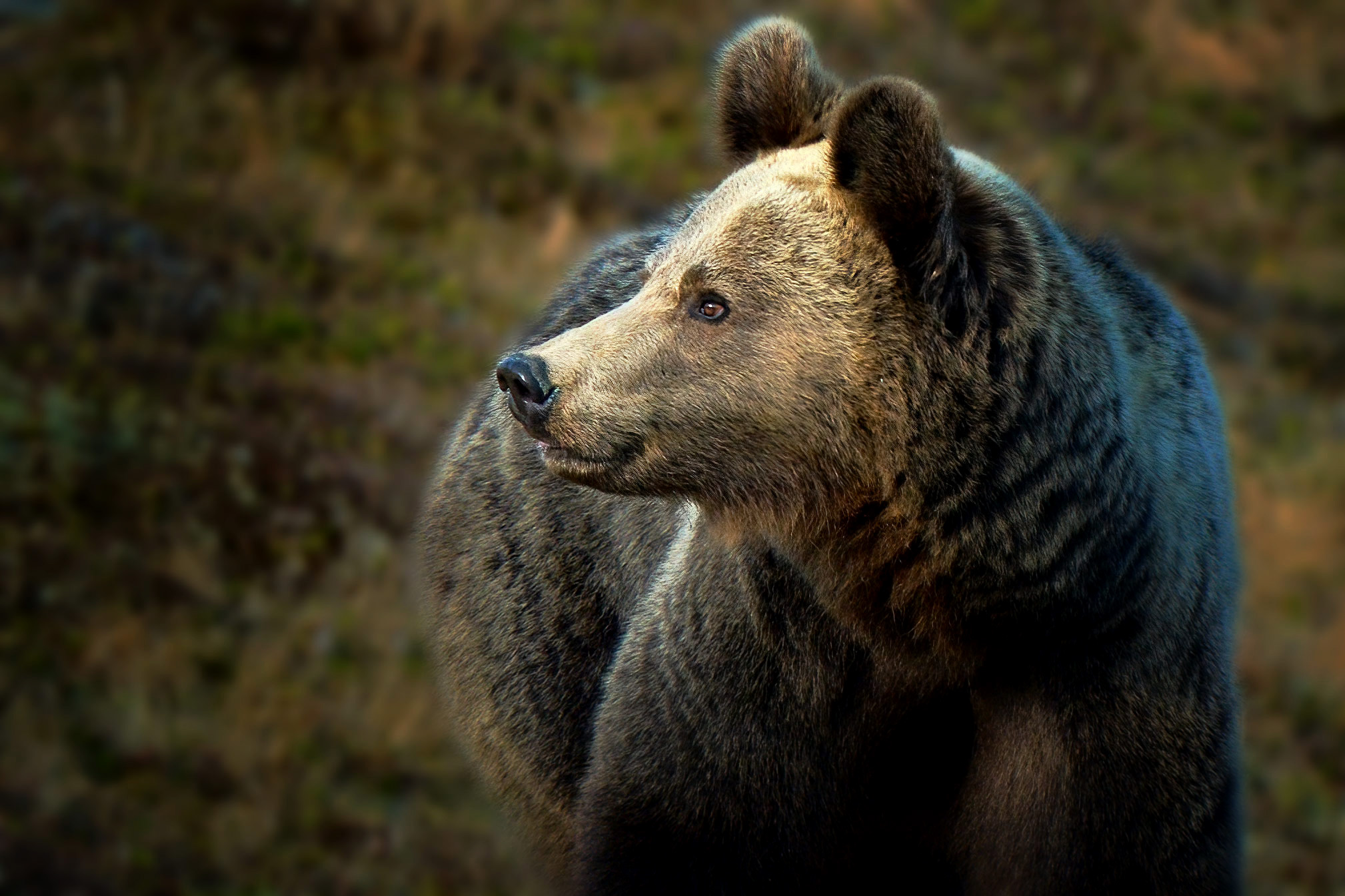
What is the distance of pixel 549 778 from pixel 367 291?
752 cm

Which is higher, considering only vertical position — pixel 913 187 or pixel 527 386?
pixel 913 187

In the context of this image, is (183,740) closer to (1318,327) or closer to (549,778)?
(549,778)

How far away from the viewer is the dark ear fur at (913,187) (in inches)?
156

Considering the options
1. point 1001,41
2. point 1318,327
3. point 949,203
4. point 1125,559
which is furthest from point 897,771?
point 1001,41

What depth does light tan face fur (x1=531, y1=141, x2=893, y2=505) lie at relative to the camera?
13.8 feet

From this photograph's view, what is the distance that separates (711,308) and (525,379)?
0.55m

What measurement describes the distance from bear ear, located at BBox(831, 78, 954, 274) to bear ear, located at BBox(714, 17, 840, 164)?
49cm

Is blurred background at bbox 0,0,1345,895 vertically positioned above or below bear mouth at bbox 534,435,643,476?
below

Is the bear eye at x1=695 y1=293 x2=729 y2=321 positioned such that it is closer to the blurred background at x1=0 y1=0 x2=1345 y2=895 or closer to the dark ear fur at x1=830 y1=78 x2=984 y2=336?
the dark ear fur at x1=830 y1=78 x2=984 y2=336

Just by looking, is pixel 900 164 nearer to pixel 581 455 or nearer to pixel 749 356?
pixel 749 356

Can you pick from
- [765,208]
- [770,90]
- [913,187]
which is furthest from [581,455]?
[770,90]

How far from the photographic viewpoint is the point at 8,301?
441 inches

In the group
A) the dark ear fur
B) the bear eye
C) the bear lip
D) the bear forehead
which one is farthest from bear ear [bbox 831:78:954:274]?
the bear lip

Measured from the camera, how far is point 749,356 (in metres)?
4.24
